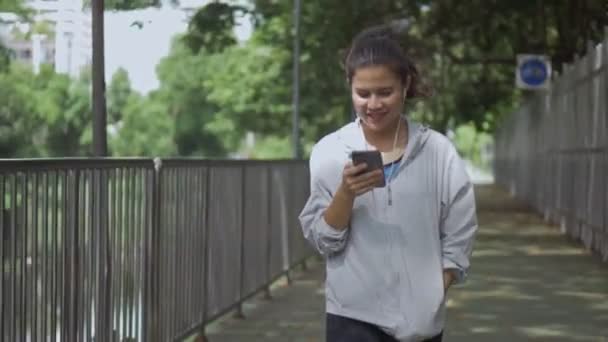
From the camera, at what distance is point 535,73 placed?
23.4m

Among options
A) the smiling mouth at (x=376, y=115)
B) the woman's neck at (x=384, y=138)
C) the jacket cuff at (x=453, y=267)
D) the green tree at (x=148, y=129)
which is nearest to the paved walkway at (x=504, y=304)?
the jacket cuff at (x=453, y=267)

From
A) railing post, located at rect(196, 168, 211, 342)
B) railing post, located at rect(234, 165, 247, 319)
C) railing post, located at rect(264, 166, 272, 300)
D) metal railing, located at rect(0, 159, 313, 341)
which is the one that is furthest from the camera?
railing post, located at rect(264, 166, 272, 300)

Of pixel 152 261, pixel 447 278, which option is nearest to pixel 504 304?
pixel 152 261

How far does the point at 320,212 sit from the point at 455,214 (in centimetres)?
40

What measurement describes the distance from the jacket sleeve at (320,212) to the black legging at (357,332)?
0.70 feet

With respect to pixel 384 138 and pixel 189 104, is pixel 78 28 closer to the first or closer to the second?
pixel 384 138

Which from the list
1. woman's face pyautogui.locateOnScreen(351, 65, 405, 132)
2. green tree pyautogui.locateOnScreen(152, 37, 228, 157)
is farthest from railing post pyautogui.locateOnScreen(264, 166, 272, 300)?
green tree pyautogui.locateOnScreen(152, 37, 228, 157)

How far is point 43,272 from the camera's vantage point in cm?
541

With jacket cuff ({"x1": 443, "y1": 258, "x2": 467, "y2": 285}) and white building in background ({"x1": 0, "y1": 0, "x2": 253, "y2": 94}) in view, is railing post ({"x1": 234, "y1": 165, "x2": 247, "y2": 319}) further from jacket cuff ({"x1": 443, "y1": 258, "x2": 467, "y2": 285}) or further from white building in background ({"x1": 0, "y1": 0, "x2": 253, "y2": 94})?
jacket cuff ({"x1": 443, "y1": 258, "x2": 467, "y2": 285})

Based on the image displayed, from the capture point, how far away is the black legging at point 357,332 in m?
3.83

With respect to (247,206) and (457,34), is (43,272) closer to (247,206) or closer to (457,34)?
(247,206)

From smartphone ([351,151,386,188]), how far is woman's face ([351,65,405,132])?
0.48 feet

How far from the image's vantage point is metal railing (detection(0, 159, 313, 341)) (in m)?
5.22

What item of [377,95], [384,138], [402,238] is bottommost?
[402,238]
